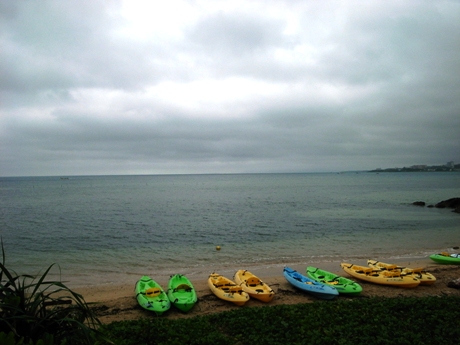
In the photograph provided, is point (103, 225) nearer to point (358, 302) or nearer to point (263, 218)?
point (263, 218)

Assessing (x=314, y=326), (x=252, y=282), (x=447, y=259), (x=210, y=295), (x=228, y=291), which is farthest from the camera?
(x=447, y=259)

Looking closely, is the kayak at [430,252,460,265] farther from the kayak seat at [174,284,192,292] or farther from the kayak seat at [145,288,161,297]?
the kayak seat at [145,288,161,297]

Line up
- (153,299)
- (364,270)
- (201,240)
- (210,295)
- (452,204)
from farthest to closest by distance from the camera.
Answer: (452,204) → (201,240) → (364,270) → (210,295) → (153,299)

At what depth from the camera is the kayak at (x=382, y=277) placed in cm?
1184

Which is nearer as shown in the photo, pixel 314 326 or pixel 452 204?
pixel 314 326

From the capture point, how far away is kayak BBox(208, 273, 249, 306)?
10305mm

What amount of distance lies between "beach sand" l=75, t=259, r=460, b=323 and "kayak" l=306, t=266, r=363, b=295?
0.34 metres

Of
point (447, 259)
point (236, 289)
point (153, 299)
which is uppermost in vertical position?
point (236, 289)

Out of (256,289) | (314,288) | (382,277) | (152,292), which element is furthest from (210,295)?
(382,277)

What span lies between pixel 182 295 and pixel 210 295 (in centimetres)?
127

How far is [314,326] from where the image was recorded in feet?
24.5

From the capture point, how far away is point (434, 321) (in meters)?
7.50

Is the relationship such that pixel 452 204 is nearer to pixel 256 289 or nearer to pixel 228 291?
pixel 256 289

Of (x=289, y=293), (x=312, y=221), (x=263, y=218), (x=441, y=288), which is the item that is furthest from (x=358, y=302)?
(x=263, y=218)
